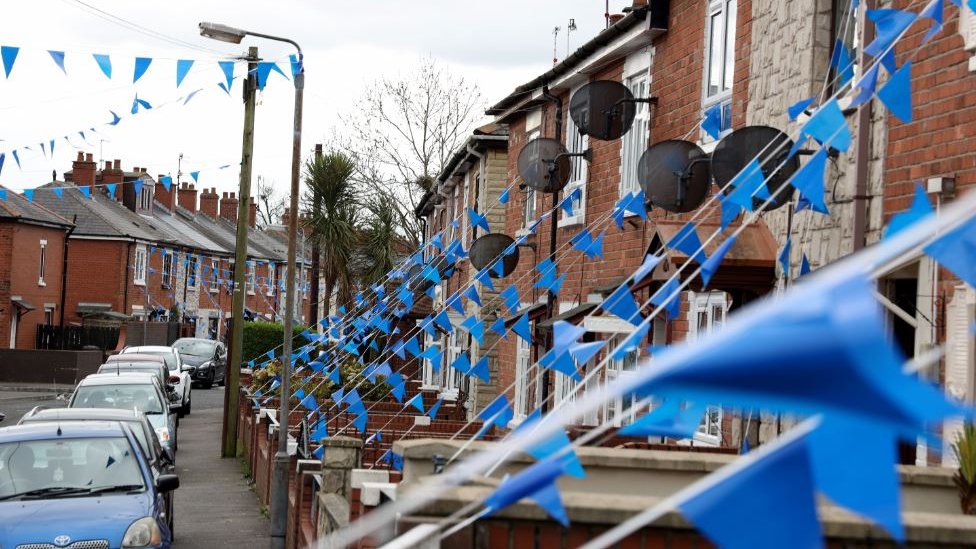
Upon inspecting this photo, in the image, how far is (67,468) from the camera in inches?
413

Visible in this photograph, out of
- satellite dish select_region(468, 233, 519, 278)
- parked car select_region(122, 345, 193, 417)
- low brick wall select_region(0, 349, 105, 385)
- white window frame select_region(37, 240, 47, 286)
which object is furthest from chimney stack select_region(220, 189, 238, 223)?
satellite dish select_region(468, 233, 519, 278)

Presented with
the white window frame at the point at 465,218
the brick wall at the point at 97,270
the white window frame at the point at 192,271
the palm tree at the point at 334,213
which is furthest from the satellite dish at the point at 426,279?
the white window frame at the point at 192,271

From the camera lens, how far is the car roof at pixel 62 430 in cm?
1066

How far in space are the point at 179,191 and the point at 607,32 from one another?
60398 millimetres

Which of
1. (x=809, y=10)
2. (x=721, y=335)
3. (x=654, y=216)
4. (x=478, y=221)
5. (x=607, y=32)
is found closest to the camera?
(x=721, y=335)

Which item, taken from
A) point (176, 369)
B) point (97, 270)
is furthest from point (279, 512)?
point (97, 270)

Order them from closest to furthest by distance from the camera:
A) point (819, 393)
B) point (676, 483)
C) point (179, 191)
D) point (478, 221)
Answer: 1. point (819, 393)
2. point (676, 483)
3. point (478, 221)
4. point (179, 191)

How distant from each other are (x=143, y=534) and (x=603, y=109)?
653 centimetres

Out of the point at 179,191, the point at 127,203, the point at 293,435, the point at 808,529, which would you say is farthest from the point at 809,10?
the point at 179,191

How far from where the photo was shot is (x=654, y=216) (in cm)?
1275

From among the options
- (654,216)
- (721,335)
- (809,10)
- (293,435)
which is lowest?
(293,435)

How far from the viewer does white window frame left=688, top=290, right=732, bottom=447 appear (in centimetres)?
1102

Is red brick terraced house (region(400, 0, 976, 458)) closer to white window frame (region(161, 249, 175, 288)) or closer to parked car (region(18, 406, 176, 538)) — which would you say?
parked car (region(18, 406, 176, 538))

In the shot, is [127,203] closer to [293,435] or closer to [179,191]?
[179,191]
